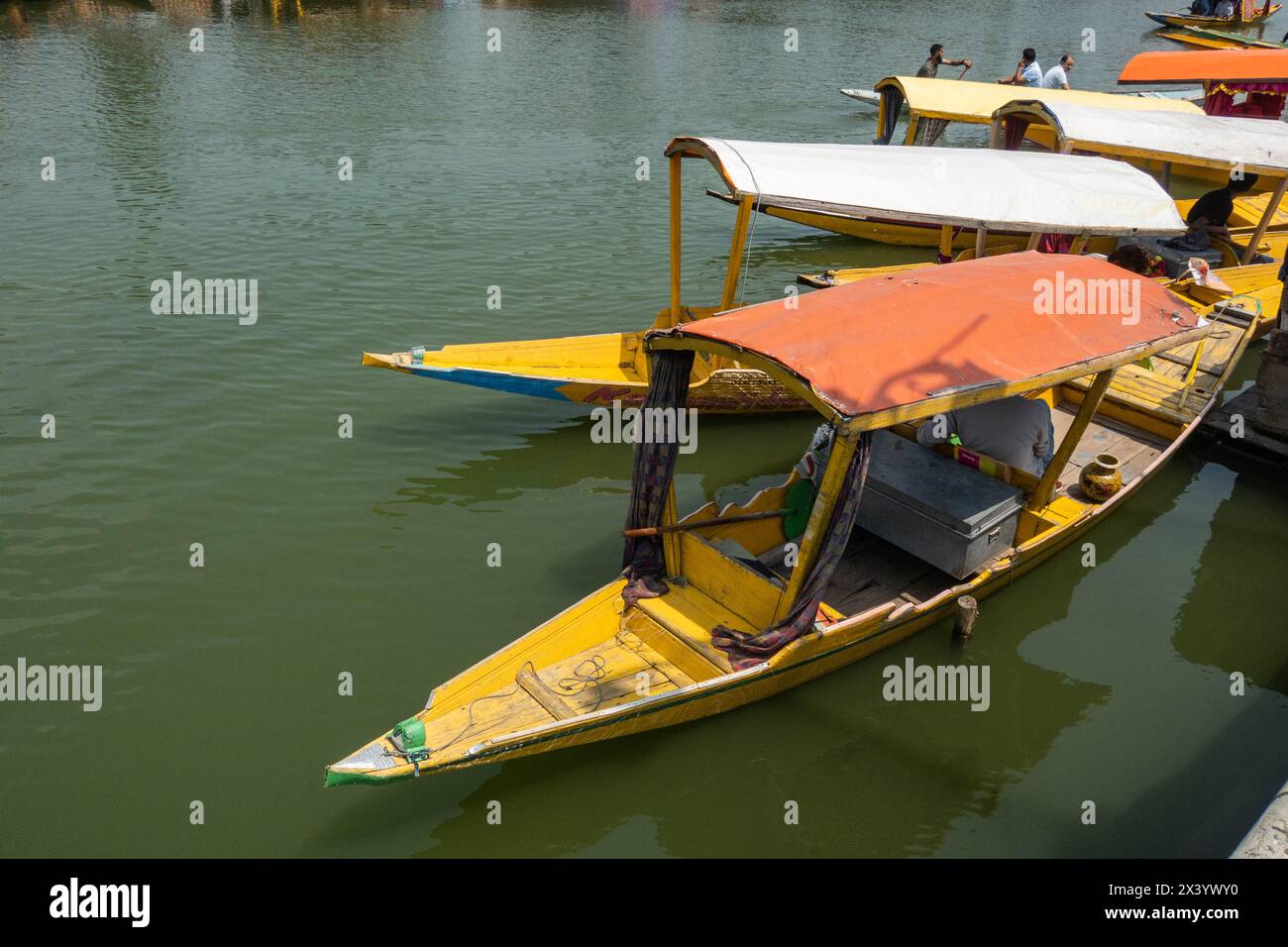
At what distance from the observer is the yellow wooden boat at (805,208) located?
32.1ft

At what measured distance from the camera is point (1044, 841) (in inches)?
251

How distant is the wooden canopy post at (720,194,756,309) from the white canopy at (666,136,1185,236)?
0.74ft

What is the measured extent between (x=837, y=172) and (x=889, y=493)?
13.5 feet

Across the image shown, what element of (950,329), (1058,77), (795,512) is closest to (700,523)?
(795,512)

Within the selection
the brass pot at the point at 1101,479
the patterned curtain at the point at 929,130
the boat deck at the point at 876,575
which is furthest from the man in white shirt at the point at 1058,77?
the brass pot at the point at 1101,479

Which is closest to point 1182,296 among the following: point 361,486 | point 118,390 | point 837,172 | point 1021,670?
point 837,172

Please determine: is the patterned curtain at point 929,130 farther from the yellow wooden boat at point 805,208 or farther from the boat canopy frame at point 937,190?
the yellow wooden boat at point 805,208

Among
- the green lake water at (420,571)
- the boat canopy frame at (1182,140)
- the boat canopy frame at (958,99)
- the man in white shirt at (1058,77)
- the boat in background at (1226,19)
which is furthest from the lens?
the boat in background at (1226,19)

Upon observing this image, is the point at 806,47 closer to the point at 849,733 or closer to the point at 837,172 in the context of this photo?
the point at 837,172

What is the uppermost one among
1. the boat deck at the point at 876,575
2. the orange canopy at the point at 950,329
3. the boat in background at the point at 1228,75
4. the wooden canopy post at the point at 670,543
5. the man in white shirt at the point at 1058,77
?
the man in white shirt at the point at 1058,77

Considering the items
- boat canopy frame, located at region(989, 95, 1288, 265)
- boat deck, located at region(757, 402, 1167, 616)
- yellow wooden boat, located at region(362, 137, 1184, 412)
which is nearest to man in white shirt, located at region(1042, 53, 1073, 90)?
boat canopy frame, located at region(989, 95, 1288, 265)

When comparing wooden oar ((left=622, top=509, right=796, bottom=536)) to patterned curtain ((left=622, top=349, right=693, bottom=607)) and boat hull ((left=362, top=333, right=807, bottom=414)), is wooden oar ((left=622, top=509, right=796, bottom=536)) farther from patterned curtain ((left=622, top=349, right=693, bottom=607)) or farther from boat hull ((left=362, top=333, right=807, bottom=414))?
boat hull ((left=362, top=333, right=807, bottom=414))

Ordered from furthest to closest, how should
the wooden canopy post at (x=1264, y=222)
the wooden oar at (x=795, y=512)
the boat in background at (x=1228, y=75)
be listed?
the boat in background at (x=1228, y=75) → the wooden canopy post at (x=1264, y=222) → the wooden oar at (x=795, y=512)

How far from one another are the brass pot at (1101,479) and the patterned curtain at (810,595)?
137 inches
